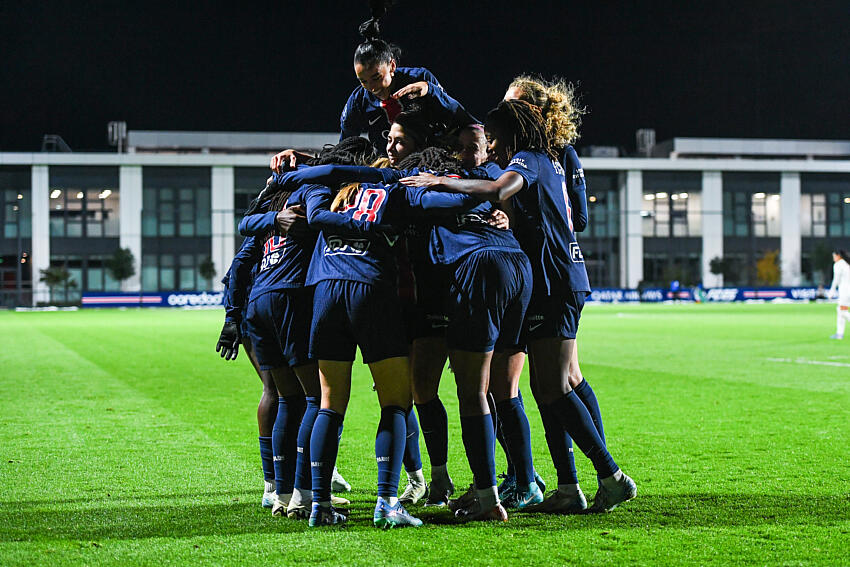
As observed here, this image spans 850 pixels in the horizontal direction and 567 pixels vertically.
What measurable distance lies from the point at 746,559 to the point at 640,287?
6143cm

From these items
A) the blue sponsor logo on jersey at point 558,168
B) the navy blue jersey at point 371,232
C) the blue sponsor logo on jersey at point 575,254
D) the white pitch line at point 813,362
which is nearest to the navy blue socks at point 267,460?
the navy blue jersey at point 371,232

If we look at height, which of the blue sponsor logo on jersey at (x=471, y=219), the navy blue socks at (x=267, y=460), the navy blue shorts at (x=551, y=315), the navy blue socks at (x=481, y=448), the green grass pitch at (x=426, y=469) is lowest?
the green grass pitch at (x=426, y=469)

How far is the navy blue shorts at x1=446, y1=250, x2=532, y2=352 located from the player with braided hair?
0.98 feet

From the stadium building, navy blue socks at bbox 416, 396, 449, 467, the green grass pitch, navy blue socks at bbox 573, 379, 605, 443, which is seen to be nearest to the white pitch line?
the green grass pitch

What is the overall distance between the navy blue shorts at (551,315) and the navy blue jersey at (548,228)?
51 mm

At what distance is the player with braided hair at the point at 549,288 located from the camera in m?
5.34

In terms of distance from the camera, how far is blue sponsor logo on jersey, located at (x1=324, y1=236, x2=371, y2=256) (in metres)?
5.02

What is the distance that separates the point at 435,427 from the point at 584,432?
86 centimetres

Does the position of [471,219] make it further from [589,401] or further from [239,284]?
[239,284]

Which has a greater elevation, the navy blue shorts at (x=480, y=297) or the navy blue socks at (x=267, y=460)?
the navy blue shorts at (x=480, y=297)

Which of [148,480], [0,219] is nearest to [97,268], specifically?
[0,219]

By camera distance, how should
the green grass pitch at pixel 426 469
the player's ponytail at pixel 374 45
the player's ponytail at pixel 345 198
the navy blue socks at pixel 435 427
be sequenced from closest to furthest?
1. the green grass pitch at pixel 426 469
2. the player's ponytail at pixel 345 198
3. the navy blue socks at pixel 435 427
4. the player's ponytail at pixel 374 45

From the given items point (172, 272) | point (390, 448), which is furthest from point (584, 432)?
point (172, 272)

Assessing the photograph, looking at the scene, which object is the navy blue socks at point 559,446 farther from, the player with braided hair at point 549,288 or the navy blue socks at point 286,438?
the navy blue socks at point 286,438
